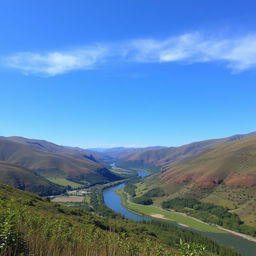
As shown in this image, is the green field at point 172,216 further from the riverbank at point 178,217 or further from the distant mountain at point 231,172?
the distant mountain at point 231,172

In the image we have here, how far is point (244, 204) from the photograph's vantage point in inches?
5281

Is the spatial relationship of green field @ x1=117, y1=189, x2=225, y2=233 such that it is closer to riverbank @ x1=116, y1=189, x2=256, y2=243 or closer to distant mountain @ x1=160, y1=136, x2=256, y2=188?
riverbank @ x1=116, y1=189, x2=256, y2=243

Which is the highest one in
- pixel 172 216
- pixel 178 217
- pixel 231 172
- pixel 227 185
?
pixel 231 172

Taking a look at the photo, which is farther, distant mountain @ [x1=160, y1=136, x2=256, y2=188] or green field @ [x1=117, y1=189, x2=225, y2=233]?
distant mountain @ [x1=160, y1=136, x2=256, y2=188]

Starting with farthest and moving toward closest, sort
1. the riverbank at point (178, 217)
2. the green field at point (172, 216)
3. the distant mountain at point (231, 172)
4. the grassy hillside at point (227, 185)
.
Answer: the distant mountain at point (231, 172) → the grassy hillside at point (227, 185) → the green field at point (172, 216) → the riverbank at point (178, 217)

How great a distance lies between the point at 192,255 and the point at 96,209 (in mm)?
135718

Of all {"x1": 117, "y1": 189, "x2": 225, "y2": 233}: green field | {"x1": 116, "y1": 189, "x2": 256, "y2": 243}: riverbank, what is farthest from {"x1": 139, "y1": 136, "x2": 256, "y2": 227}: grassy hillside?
{"x1": 117, "y1": 189, "x2": 225, "y2": 233}: green field

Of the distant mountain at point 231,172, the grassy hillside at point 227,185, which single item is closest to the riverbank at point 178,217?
the grassy hillside at point 227,185

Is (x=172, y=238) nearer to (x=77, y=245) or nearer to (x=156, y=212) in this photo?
(x=156, y=212)

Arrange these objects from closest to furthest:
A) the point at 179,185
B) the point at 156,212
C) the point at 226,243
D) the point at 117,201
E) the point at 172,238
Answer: the point at 172,238 < the point at 226,243 < the point at 156,212 < the point at 117,201 < the point at 179,185

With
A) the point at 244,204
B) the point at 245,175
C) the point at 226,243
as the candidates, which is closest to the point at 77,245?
the point at 226,243

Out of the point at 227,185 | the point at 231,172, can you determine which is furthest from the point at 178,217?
the point at 231,172

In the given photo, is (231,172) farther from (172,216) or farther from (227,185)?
(172,216)

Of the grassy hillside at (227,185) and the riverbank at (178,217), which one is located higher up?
the grassy hillside at (227,185)
